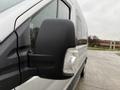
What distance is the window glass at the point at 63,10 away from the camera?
102 inches

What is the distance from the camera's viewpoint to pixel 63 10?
2750mm

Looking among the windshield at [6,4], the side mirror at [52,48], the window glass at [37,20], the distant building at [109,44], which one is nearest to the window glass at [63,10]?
the window glass at [37,20]

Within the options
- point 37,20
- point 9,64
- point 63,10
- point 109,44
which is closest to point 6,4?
point 37,20

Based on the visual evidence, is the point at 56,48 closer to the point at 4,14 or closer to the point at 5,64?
the point at 5,64

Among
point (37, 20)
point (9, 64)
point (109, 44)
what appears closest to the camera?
point (9, 64)

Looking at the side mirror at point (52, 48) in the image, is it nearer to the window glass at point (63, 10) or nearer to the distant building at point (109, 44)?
the window glass at point (63, 10)

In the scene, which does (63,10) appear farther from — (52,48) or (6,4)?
(52,48)

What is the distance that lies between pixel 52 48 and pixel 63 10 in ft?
4.60

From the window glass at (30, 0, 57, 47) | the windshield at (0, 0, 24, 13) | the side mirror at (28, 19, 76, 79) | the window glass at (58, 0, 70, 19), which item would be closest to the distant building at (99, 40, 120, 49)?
the window glass at (58, 0, 70, 19)

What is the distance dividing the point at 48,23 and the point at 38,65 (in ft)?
0.84

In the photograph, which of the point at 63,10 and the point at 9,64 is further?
the point at 63,10

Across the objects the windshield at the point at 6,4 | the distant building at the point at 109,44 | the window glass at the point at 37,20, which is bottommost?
the distant building at the point at 109,44

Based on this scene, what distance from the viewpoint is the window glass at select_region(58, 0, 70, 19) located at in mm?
2580

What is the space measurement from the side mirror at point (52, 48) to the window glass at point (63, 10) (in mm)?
1114
